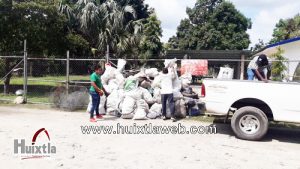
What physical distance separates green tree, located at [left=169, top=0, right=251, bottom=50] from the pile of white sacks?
33473 millimetres

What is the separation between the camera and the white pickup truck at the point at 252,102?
7410mm

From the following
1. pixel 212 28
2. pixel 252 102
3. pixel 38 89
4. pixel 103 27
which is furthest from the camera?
pixel 212 28

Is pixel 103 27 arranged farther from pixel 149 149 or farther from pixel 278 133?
pixel 149 149

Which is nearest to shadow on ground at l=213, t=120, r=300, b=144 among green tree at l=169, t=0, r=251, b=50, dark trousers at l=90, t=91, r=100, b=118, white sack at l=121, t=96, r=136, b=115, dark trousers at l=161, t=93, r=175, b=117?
dark trousers at l=161, t=93, r=175, b=117

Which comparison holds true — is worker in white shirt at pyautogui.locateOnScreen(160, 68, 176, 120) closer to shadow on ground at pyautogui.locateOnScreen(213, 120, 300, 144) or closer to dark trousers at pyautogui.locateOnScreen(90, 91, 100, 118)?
shadow on ground at pyautogui.locateOnScreen(213, 120, 300, 144)

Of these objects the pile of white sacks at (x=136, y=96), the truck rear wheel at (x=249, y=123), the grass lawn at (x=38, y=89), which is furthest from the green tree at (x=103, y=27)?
the truck rear wheel at (x=249, y=123)

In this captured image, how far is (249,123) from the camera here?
7.80 metres

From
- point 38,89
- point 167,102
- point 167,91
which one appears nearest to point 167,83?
point 167,91

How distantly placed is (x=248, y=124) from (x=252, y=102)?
1.91 ft

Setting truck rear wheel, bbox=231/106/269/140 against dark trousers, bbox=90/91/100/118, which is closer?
truck rear wheel, bbox=231/106/269/140

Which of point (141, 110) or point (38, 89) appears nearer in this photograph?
point (141, 110)

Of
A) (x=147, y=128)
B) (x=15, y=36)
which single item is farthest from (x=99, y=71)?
(x=15, y=36)

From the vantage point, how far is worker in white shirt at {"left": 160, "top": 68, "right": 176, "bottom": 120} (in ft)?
32.0

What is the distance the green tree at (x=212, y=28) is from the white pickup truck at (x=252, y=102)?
3601 centimetres
